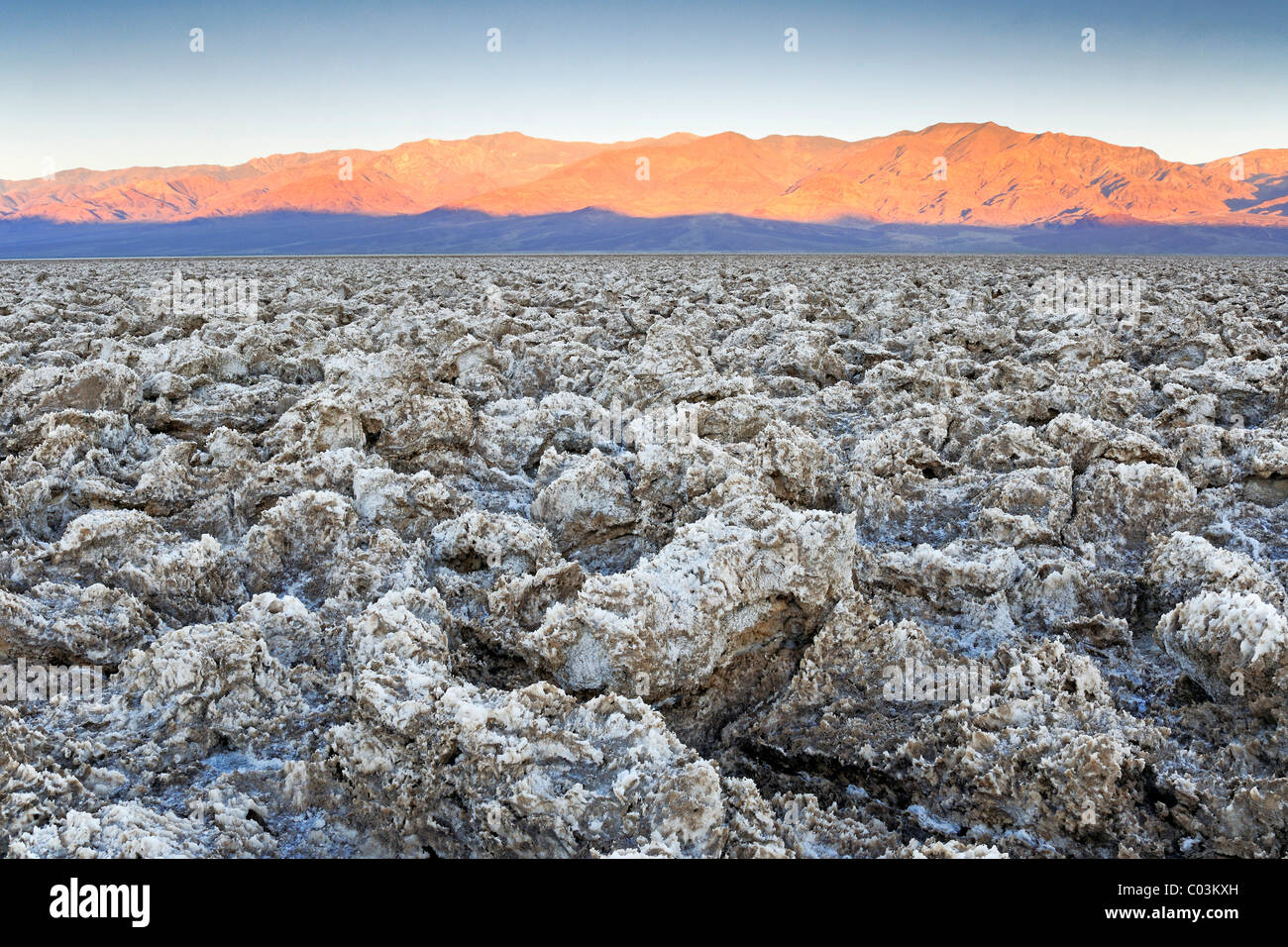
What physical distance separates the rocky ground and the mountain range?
87.9 metres

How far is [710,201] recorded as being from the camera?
11369cm

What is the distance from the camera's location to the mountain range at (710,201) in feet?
324

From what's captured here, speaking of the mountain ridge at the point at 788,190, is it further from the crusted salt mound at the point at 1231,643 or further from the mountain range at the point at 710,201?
the crusted salt mound at the point at 1231,643

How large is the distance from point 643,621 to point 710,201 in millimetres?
117910

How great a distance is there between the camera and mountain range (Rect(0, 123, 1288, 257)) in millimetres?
98688

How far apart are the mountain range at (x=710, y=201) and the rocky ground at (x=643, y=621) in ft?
288

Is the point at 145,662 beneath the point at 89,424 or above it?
beneath

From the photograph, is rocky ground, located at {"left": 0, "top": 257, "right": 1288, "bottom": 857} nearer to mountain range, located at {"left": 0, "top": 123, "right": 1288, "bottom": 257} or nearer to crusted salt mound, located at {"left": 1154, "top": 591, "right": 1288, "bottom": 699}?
crusted salt mound, located at {"left": 1154, "top": 591, "right": 1288, "bottom": 699}

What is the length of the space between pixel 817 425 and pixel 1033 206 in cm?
12906

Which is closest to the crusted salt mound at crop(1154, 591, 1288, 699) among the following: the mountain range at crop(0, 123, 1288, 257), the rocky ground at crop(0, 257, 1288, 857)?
the rocky ground at crop(0, 257, 1288, 857)

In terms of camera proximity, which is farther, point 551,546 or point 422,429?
point 422,429

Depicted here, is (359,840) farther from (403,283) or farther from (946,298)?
(403,283)

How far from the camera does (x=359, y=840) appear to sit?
1722 mm

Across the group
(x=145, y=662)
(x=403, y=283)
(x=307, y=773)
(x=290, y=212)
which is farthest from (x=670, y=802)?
(x=290, y=212)
